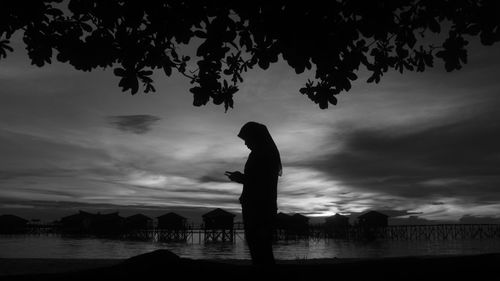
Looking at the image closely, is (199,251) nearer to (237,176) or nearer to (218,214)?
(218,214)

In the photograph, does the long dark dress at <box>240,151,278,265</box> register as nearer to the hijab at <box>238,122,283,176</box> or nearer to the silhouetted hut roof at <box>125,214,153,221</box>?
the hijab at <box>238,122,283,176</box>

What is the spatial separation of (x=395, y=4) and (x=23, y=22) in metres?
3.50

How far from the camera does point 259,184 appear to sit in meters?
4.44

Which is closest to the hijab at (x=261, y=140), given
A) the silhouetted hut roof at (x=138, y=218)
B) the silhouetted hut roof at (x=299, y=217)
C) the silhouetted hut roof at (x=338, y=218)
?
the silhouetted hut roof at (x=299, y=217)

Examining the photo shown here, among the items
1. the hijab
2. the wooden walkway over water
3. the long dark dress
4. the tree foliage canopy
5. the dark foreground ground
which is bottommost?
the wooden walkway over water

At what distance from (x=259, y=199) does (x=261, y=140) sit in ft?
2.04

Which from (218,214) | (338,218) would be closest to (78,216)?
(218,214)

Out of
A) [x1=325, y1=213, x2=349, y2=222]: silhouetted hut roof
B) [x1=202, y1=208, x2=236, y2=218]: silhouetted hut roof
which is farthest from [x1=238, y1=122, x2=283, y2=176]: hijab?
[x1=325, y1=213, x2=349, y2=222]: silhouetted hut roof

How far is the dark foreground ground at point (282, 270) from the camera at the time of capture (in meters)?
2.03

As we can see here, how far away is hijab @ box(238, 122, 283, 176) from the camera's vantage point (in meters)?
4.48

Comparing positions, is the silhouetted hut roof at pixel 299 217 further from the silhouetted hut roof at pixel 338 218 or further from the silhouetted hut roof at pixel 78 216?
the silhouetted hut roof at pixel 78 216

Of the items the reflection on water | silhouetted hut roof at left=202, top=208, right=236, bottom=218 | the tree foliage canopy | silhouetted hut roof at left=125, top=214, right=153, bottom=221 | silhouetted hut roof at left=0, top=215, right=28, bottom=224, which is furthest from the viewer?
silhouetted hut roof at left=125, top=214, right=153, bottom=221

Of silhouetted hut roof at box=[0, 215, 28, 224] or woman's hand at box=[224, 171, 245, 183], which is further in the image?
silhouetted hut roof at box=[0, 215, 28, 224]

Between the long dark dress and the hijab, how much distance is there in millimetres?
29
